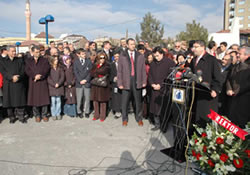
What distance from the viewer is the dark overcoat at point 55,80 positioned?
20.5 ft

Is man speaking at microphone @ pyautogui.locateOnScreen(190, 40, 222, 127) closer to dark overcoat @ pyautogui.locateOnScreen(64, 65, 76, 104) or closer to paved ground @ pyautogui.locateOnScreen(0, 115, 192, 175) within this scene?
paved ground @ pyautogui.locateOnScreen(0, 115, 192, 175)

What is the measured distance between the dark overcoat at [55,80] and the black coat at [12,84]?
75cm

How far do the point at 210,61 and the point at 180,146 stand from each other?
168 cm

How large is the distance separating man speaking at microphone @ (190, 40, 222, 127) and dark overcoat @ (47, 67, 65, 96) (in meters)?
3.94

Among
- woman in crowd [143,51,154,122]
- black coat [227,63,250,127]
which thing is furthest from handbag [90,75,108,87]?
black coat [227,63,250,127]

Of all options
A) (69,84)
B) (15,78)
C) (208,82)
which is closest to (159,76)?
(208,82)

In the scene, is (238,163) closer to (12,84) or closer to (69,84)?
(69,84)

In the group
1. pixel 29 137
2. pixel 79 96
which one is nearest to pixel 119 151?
pixel 29 137

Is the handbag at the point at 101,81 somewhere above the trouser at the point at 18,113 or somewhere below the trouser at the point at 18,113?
above

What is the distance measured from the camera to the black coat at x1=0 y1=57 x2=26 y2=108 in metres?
5.91

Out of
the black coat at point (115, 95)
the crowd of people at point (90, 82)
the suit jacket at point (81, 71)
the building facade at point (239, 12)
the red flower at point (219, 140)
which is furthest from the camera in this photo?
the building facade at point (239, 12)

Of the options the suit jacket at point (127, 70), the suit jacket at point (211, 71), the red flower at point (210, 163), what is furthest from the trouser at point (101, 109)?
the red flower at point (210, 163)

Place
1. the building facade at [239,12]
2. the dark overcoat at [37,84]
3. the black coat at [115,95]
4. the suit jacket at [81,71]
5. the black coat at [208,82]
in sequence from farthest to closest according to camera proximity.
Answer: the building facade at [239,12] → the black coat at [115,95] → the suit jacket at [81,71] → the dark overcoat at [37,84] → the black coat at [208,82]

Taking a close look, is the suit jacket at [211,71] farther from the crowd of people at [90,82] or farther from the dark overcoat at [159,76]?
the dark overcoat at [159,76]
